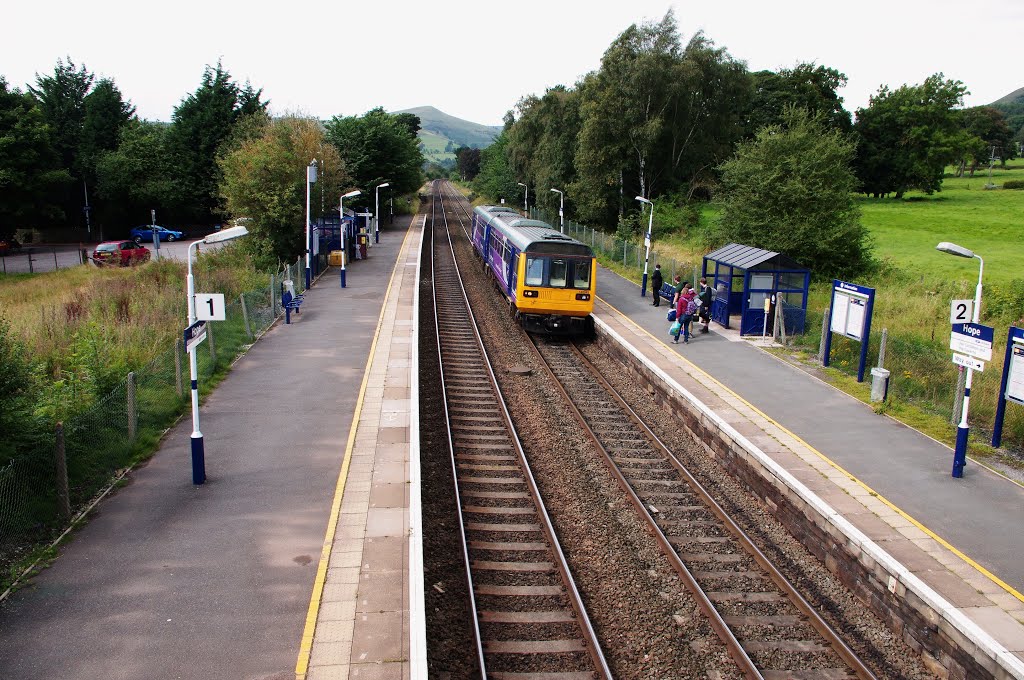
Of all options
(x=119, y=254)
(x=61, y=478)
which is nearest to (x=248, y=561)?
(x=61, y=478)

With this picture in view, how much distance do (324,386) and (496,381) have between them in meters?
4.10

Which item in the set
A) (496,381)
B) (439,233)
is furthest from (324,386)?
(439,233)

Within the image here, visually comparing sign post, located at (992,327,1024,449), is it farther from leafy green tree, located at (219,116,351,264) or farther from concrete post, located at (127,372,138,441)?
leafy green tree, located at (219,116,351,264)

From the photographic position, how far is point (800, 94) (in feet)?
193

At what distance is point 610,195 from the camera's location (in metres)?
45.6

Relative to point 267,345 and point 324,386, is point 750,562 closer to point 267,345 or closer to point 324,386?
point 324,386

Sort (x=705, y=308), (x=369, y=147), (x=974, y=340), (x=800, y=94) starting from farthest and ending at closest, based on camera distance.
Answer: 1. (x=800, y=94)
2. (x=369, y=147)
3. (x=705, y=308)
4. (x=974, y=340)

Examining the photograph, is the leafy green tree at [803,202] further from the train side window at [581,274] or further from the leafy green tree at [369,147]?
the leafy green tree at [369,147]

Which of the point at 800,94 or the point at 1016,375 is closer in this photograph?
the point at 1016,375

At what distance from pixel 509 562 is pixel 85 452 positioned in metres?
6.28

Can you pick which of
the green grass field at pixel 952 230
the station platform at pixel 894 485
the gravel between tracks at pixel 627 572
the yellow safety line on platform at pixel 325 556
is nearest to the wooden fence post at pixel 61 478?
the yellow safety line on platform at pixel 325 556

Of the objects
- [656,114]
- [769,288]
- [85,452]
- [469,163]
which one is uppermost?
[469,163]

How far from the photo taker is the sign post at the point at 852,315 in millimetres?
16062

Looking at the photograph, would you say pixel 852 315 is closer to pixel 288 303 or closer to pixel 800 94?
pixel 288 303
